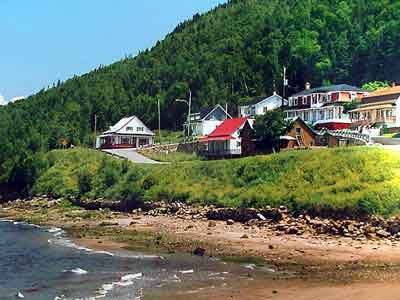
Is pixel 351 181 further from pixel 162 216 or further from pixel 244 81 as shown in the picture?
pixel 244 81

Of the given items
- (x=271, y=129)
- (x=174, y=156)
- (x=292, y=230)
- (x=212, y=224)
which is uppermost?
(x=271, y=129)

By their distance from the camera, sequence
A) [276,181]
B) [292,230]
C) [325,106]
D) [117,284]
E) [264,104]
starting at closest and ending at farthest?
[117,284] < [292,230] < [276,181] < [325,106] < [264,104]

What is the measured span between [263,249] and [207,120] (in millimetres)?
80154

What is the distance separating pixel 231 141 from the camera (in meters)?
77.8

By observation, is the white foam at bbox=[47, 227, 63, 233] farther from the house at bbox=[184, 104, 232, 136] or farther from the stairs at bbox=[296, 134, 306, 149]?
the house at bbox=[184, 104, 232, 136]

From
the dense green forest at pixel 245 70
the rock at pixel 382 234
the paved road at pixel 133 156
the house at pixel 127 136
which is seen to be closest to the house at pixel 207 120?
the house at pixel 127 136

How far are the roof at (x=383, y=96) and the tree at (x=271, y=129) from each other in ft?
81.4

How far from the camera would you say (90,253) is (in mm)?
38719

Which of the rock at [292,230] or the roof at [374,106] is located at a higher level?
the roof at [374,106]

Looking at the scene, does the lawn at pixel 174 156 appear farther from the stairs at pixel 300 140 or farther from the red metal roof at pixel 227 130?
the stairs at pixel 300 140

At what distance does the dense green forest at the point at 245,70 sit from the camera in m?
120

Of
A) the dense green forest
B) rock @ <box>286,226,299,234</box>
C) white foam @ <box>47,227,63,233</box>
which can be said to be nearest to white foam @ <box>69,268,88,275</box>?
rock @ <box>286,226,299,234</box>

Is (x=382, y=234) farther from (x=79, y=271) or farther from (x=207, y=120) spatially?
(x=207, y=120)

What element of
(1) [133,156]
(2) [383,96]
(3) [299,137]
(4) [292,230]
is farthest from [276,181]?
(2) [383,96]
